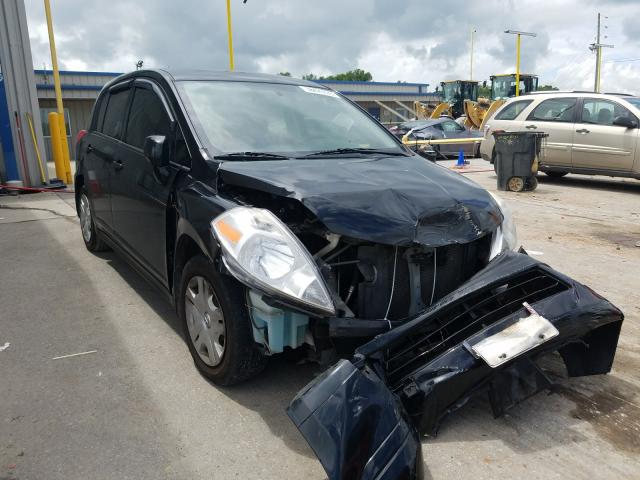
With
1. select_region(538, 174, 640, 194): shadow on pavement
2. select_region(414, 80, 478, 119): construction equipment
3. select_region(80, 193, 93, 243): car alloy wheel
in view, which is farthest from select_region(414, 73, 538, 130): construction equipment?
select_region(80, 193, 93, 243): car alloy wheel

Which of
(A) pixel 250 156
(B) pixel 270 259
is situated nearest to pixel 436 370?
(B) pixel 270 259

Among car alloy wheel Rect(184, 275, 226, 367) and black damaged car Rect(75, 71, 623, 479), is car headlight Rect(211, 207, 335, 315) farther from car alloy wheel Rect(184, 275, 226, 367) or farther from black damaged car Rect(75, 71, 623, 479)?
car alloy wheel Rect(184, 275, 226, 367)

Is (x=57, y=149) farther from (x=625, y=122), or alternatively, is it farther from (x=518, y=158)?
(x=625, y=122)

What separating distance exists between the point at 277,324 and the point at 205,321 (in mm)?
649

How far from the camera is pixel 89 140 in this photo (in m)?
5.29

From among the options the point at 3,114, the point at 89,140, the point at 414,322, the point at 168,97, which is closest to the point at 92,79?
the point at 3,114

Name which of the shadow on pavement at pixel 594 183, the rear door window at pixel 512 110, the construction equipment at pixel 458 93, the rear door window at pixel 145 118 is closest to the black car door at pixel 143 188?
the rear door window at pixel 145 118

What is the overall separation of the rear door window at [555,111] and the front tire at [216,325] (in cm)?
971

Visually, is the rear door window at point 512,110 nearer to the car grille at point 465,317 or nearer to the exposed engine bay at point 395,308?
the exposed engine bay at point 395,308

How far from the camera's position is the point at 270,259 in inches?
96.7

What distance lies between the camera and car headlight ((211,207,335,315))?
237 centimetres

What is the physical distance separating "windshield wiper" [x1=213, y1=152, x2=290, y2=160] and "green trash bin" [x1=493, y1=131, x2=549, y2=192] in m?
7.74

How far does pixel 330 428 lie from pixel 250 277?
72cm

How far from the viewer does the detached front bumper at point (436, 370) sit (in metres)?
2.07
